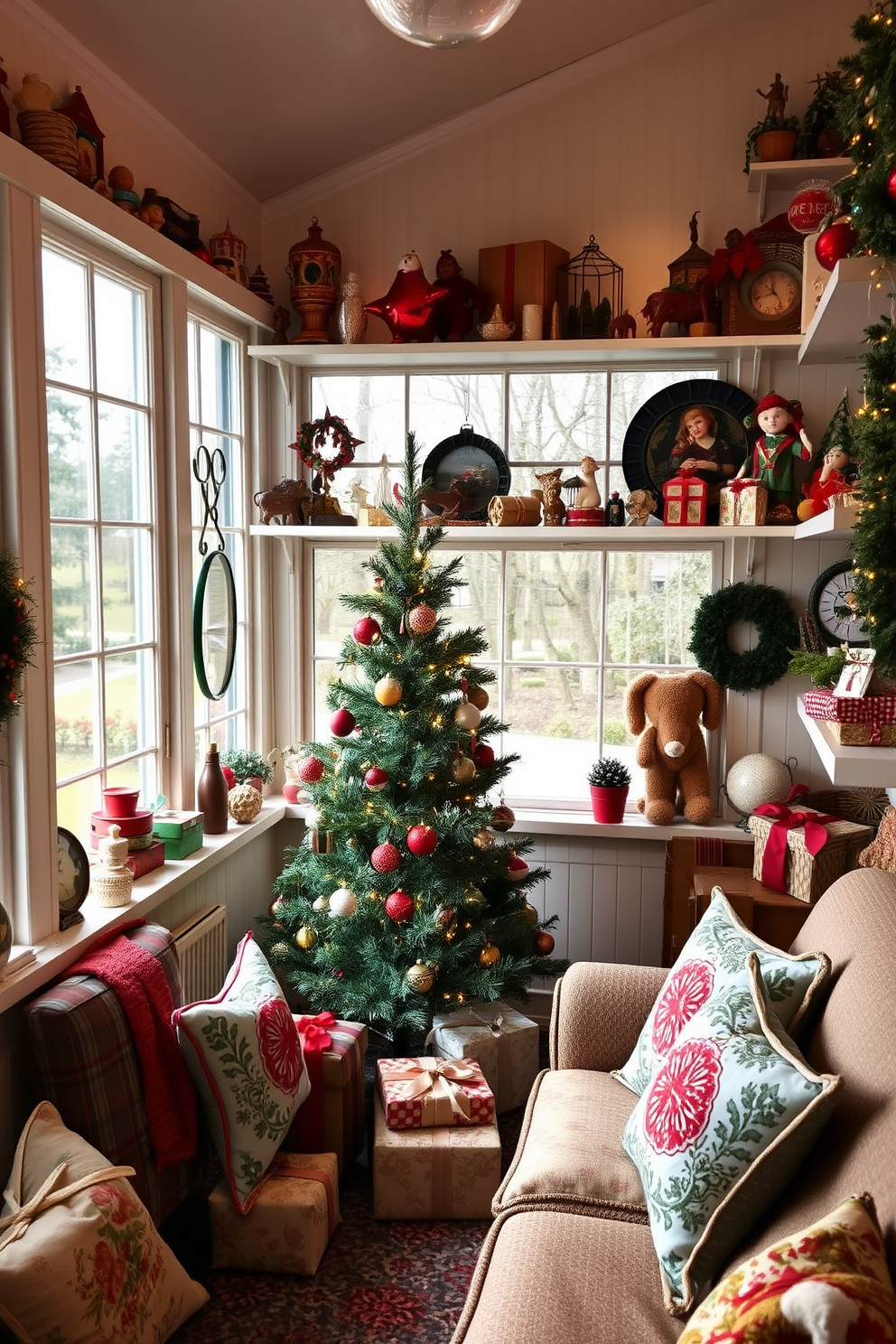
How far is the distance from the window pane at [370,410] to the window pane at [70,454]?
1.20 metres

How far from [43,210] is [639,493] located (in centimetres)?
180

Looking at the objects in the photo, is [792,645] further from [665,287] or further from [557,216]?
[557,216]

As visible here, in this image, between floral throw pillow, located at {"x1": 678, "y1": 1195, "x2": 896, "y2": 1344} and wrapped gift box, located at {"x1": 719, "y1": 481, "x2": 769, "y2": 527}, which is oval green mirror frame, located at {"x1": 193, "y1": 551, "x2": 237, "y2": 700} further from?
floral throw pillow, located at {"x1": 678, "y1": 1195, "x2": 896, "y2": 1344}

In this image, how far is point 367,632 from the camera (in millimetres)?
2873

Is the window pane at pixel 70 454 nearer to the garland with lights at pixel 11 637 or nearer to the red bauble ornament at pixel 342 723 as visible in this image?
the garland with lights at pixel 11 637

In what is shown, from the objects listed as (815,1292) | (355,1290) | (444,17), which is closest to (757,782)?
(355,1290)

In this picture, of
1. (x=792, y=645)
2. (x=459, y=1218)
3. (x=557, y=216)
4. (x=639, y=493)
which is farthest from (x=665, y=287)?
(x=459, y=1218)

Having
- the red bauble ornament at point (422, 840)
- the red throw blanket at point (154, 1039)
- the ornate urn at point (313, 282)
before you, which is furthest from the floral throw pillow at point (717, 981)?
the ornate urn at point (313, 282)

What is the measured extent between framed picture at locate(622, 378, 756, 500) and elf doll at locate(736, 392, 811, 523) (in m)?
0.12

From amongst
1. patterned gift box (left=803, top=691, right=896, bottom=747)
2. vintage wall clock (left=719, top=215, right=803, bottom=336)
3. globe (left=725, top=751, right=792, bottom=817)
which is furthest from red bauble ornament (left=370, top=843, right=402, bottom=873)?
vintage wall clock (left=719, top=215, right=803, bottom=336)

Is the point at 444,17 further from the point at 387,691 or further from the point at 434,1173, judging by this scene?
the point at 434,1173

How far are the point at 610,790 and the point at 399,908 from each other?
89cm

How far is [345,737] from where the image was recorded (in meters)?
2.98

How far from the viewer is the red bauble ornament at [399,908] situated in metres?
2.78
